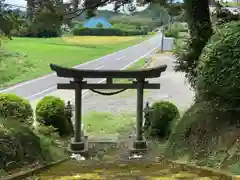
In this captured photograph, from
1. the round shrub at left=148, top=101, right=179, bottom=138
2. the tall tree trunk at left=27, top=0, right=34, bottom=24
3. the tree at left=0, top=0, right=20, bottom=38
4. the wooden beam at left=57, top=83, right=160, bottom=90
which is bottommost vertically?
the round shrub at left=148, top=101, right=179, bottom=138

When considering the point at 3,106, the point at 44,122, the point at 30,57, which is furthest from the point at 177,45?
the point at 30,57

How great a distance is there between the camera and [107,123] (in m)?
13.1

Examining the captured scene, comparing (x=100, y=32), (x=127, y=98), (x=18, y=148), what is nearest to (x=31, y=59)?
(x=127, y=98)

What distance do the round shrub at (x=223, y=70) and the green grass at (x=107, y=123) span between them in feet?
19.5

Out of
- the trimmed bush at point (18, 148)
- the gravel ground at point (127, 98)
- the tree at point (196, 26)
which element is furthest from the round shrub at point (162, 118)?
the gravel ground at point (127, 98)

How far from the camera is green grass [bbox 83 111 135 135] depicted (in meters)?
12.0

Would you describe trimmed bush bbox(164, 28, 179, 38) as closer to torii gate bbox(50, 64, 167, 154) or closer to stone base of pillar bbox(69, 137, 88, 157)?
torii gate bbox(50, 64, 167, 154)

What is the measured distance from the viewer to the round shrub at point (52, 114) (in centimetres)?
990

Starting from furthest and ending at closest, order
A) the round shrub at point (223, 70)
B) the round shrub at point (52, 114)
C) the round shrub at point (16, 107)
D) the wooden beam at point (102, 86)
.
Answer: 1. the round shrub at point (52, 114)
2. the wooden beam at point (102, 86)
3. the round shrub at point (16, 107)
4. the round shrub at point (223, 70)

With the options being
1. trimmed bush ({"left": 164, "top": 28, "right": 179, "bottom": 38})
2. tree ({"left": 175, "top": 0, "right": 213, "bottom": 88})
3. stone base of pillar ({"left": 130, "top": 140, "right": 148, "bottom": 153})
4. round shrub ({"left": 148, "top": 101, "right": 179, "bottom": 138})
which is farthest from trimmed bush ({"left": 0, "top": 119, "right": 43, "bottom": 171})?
trimmed bush ({"left": 164, "top": 28, "right": 179, "bottom": 38})

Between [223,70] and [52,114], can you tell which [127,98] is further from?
[223,70]

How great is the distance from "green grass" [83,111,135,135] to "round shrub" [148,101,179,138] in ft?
6.00

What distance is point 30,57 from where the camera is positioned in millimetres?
31906

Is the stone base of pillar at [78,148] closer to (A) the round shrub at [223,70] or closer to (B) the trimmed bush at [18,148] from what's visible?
(B) the trimmed bush at [18,148]
